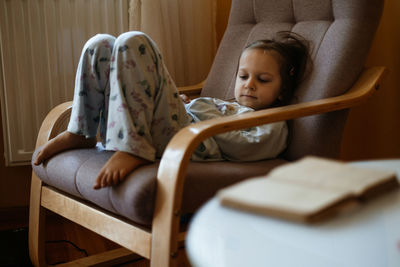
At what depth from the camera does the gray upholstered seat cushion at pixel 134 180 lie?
1.06 m

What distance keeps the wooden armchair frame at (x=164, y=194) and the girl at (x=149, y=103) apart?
0.39 feet

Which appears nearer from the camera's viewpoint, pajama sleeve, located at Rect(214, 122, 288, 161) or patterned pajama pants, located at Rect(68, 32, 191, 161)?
patterned pajama pants, located at Rect(68, 32, 191, 161)

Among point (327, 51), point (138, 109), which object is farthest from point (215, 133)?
point (327, 51)

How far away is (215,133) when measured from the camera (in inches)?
42.3

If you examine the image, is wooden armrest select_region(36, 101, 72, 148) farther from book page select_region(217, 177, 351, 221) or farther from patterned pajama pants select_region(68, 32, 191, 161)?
book page select_region(217, 177, 351, 221)

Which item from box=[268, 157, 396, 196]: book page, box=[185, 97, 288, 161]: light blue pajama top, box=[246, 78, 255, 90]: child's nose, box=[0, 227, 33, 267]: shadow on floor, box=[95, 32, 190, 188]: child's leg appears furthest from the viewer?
box=[0, 227, 33, 267]: shadow on floor

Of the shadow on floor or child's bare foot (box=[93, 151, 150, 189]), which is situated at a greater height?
child's bare foot (box=[93, 151, 150, 189])

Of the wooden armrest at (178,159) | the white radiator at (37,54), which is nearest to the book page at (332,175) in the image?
the wooden armrest at (178,159)

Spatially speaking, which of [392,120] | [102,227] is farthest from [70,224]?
[392,120]

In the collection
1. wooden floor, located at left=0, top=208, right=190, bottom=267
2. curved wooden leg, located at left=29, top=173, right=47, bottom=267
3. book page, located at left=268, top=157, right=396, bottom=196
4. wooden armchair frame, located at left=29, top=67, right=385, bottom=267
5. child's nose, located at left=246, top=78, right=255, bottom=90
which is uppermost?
book page, located at left=268, top=157, right=396, bottom=196

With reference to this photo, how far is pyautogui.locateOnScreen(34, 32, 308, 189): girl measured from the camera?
1191 mm

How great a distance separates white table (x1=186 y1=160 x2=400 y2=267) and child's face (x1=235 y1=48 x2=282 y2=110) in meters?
0.94

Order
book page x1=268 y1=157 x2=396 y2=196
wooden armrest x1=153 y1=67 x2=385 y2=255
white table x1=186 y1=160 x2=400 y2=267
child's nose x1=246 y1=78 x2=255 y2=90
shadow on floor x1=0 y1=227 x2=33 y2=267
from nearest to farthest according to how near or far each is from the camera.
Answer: white table x1=186 y1=160 x2=400 y2=267
book page x1=268 y1=157 x2=396 y2=196
wooden armrest x1=153 y1=67 x2=385 y2=255
child's nose x1=246 y1=78 x2=255 y2=90
shadow on floor x1=0 y1=227 x2=33 y2=267

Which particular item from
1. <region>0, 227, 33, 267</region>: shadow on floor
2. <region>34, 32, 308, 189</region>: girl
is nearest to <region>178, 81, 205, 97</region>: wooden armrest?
<region>34, 32, 308, 189</region>: girl
